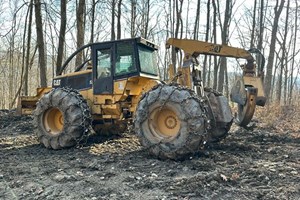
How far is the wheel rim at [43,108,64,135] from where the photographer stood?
298 inches

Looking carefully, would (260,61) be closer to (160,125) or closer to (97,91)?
(160,125)

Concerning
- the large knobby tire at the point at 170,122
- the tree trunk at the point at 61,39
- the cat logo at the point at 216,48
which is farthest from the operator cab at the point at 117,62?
the tree trunk at the point at 61,39

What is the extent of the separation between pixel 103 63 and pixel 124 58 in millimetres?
510

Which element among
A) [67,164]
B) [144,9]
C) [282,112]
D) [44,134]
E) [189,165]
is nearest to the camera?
[189,165]

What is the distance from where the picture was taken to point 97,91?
754 centimetres

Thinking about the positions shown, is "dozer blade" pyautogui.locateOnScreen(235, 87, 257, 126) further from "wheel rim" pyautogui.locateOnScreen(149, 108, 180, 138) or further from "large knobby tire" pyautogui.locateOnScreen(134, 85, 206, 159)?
"wheel rim" pyautogui.locateOnScreen(149, 108, 180, 138)

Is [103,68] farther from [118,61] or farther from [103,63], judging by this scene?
[118,61]

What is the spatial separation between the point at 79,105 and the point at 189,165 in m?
2.83

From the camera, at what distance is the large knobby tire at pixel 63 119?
7.05 m

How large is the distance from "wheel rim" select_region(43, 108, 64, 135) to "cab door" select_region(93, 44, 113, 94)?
100 cm

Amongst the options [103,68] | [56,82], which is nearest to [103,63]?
[103,68]

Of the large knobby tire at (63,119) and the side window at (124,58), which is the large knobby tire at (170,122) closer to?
the side window at (124,58)

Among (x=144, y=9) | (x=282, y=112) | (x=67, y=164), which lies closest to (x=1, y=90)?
(x=144, y=9)

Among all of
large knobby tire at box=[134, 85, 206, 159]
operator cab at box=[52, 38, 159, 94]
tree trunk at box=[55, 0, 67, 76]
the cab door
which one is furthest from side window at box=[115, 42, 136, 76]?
tree trunk at box=[55, 0, 67, 76]
